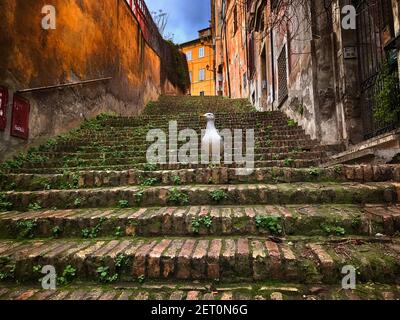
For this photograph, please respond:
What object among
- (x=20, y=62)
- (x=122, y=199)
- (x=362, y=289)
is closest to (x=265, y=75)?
(x=20, y=62)

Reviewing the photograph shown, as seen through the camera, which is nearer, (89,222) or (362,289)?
(362,289)

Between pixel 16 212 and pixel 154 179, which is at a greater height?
pixel 154 179

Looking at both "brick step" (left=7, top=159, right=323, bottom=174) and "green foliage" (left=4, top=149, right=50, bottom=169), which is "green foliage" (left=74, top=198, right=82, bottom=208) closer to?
"brick step" (left=7, top=159, right=323, bottom=174)

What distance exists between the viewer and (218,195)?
2.75 metres

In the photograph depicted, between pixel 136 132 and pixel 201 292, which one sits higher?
pixel 136 132

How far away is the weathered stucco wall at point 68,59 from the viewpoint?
467cm

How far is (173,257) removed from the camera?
6.37 ft

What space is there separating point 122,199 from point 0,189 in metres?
1.90

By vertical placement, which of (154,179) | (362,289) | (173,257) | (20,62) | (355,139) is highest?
(20,62)

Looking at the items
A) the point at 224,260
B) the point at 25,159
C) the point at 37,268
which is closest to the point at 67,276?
the point at 37,268

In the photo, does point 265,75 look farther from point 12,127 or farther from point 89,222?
point 89,222

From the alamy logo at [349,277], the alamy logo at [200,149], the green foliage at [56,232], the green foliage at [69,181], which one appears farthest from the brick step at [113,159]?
the alamy logo at [349,277]

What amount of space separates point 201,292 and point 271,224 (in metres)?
0.83

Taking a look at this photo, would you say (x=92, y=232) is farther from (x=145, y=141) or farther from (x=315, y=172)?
(x=145, y=141)
